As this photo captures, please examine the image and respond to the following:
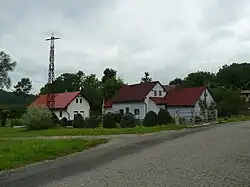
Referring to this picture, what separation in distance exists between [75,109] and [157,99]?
14241mm

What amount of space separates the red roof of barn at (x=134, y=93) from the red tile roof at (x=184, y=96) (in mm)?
3273

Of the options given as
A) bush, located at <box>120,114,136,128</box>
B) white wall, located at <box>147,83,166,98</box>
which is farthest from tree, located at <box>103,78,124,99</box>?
bush, located at <box>120,114,136,128</box>

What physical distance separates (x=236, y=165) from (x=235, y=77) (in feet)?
341

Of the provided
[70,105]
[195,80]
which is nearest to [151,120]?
[70,105]

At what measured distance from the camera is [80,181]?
30.7 ft

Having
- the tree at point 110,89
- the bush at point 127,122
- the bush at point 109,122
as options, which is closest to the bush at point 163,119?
the bush at point 127,122

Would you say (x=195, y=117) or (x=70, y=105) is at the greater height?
(x=70, y=105)

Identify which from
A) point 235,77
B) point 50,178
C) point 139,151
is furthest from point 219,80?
point 50,178

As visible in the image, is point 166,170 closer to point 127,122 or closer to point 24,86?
point 127,122

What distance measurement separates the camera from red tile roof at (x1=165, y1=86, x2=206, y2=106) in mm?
55009

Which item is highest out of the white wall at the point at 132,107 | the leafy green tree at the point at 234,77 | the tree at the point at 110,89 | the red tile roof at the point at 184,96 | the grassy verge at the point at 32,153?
the leafy green tree at the point at 234,77

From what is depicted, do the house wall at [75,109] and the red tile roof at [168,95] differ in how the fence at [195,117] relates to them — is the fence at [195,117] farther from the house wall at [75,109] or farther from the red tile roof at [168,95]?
the house wall at [75,109]

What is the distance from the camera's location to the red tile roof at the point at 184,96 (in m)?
55.0

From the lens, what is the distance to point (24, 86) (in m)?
123
